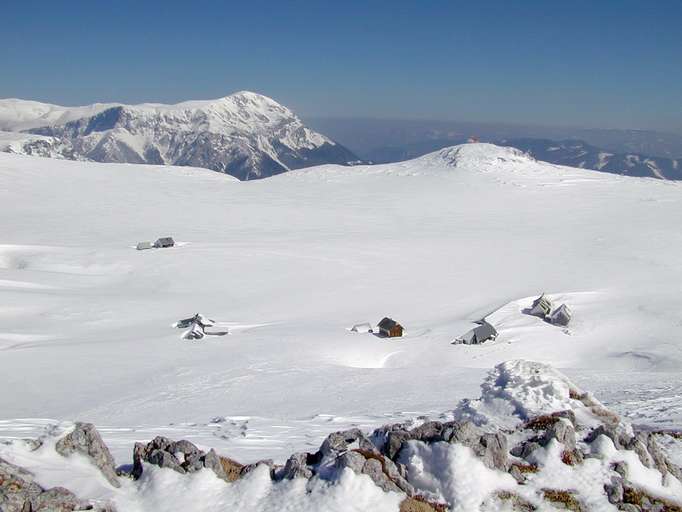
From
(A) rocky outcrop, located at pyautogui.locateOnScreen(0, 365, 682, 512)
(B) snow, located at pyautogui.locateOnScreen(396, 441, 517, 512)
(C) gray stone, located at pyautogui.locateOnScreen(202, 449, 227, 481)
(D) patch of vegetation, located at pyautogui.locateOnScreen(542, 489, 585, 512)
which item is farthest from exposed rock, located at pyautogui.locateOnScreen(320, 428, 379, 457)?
(D) patch of vegetation, located at pyautogui.locateOnScreen(542, 489, 585, 512)

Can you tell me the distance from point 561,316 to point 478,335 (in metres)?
6.13

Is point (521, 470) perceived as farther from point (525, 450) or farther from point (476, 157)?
point (476, 157)

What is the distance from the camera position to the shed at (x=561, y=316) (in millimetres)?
37062

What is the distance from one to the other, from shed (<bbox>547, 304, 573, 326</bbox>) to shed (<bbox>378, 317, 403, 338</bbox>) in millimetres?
9061

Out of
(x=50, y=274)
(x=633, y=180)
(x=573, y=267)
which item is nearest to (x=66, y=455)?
(x=50, y=274)

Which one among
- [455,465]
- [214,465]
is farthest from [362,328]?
[214,465]

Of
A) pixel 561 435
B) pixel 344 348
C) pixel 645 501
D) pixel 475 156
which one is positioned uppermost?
pixel 475 156

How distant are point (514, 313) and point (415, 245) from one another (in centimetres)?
2320

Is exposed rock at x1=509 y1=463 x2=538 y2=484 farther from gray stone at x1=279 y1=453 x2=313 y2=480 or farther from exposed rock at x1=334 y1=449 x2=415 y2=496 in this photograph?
gray stone at x1=279 y1=453 x2=313 y2=480

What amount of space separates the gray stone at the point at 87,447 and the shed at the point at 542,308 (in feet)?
103

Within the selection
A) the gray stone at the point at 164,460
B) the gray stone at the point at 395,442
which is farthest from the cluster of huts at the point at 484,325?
the gray stone at the point at 164,460

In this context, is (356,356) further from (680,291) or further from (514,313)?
(680,291)

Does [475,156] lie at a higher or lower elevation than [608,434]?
higher

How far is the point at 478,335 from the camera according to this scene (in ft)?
113
